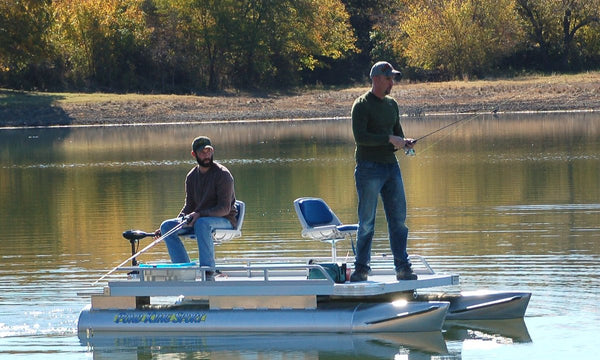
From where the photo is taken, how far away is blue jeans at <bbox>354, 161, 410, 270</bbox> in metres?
10.6

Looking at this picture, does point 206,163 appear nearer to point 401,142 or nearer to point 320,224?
point 320,224

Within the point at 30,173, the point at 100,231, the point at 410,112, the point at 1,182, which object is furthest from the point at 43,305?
the point at 410,112

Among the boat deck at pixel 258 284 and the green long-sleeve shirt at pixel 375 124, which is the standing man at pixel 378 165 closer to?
the green long-sleeve shirt at pixel 375 124

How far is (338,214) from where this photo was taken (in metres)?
18.7

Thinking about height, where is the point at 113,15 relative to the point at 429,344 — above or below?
above

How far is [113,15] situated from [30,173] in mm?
30612

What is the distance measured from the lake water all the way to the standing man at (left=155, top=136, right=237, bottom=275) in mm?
824

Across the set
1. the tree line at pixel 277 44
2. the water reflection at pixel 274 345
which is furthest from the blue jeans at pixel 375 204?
the tree line at pixel 277 44

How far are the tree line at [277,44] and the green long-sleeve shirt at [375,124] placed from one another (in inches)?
1797

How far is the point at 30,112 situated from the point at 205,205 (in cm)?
4047

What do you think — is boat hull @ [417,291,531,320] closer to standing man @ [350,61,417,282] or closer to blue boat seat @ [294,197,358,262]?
standing man @ [350,61,417,282]

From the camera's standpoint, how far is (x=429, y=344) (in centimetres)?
1032

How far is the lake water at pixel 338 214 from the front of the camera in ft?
34.4

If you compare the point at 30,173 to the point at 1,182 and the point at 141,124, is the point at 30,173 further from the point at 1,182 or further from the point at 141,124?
the point at 141,124
